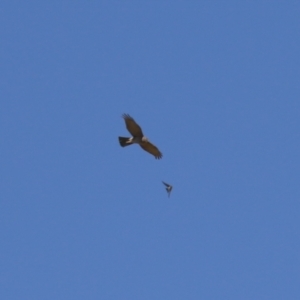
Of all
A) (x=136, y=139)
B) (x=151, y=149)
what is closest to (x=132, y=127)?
(x=136, y=139)

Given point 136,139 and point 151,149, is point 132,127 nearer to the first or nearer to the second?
point 136,139

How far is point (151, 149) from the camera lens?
39219 millimetres

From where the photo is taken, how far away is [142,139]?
38062 millimetres

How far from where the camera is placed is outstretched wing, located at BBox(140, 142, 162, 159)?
3862 centimetres

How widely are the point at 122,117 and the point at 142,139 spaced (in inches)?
73.7

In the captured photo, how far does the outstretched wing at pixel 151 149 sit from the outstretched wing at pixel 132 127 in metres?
0.87

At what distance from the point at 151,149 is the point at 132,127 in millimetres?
2299

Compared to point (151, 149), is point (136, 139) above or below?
below

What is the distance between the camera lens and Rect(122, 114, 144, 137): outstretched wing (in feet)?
120

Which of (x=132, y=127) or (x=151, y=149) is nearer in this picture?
(x=132, y=127)

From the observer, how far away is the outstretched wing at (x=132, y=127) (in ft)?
120

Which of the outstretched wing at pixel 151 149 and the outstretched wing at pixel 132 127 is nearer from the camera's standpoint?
the outstretched wing at pixel 132 127

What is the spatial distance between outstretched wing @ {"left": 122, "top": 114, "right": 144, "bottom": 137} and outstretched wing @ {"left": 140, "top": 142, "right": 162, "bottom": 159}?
87 centimetres

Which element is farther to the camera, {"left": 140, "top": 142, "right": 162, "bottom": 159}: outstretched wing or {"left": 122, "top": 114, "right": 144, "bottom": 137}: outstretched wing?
{"left": 140, "top": 142, "right": 162, "bottom": 159}: outstretched wing
